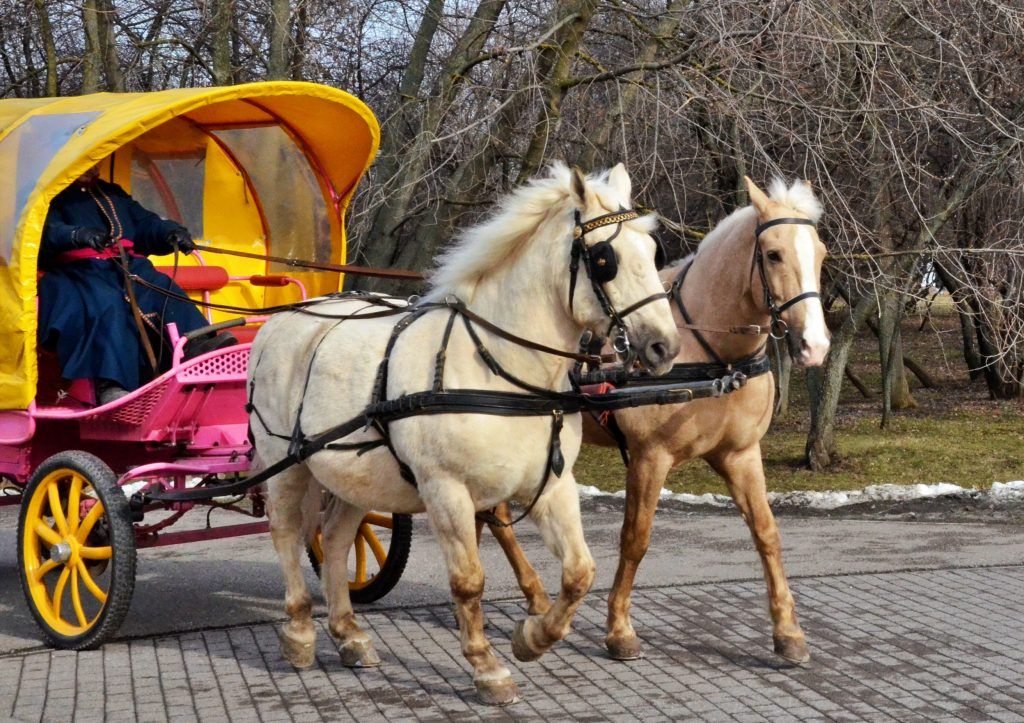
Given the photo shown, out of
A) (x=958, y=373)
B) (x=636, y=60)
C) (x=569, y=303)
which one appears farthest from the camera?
(x=958, y=373)

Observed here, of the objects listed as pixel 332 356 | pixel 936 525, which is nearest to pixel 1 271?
pixel 332 356

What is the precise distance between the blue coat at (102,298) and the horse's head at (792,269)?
3.13m

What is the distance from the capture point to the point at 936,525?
32.9 ft

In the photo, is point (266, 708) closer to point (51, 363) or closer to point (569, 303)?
point (569, 303)

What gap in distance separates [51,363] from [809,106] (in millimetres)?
5843

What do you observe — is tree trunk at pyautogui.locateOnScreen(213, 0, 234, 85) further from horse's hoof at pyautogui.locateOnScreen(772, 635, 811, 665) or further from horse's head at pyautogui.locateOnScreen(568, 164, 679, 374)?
horse's hoof at pyautogui.locateOnScreen(772, 635, 811, 665)

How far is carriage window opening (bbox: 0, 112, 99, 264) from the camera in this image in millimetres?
6695

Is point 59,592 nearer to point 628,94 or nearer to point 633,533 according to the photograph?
point 633,533

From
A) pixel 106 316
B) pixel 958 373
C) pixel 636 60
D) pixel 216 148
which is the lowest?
pixel 958 373

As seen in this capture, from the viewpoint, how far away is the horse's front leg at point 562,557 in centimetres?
546

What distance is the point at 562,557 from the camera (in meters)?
5.55

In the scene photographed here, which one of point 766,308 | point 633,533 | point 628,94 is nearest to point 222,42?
point 628,94

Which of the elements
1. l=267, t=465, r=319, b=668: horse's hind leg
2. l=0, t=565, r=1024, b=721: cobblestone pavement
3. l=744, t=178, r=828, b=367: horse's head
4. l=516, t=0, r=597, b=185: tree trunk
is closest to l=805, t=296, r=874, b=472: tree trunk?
l=516, t=0, r=597, b=185: tree trunk

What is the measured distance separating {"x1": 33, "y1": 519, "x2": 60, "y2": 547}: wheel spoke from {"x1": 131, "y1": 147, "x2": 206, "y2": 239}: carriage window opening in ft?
7.34
